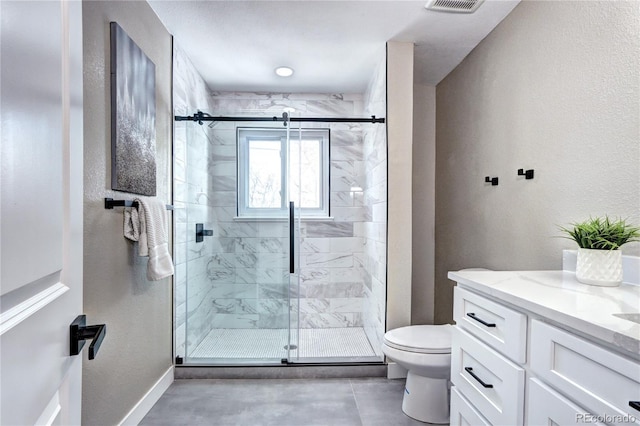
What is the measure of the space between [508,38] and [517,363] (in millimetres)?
1921

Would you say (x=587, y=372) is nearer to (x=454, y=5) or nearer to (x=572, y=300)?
(x=572, y=300)

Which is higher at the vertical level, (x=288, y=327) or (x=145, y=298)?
(x=145, y=298)

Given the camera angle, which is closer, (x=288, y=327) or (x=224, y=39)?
(x=224, y=39)

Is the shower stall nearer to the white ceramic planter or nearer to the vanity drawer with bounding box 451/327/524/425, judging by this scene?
the vanity drawer with bounding box 451/327/524/425

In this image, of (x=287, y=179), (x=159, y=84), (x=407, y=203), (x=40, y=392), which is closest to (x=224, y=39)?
(x=159, y=84)

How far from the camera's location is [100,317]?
146 cm

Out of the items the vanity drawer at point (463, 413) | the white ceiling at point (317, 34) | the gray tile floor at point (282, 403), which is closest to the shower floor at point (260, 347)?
the gray tile floor at point (282, 403)

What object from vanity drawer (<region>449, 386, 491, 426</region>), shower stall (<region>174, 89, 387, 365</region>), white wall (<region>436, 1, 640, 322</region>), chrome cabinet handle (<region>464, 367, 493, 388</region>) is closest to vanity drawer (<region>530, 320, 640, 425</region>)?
chrome cabinet handle (<region>464, 367, 493, 388</region>)

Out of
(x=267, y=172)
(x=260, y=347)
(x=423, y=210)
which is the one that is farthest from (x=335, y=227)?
(x=260, y=347)

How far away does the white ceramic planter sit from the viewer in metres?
1.21

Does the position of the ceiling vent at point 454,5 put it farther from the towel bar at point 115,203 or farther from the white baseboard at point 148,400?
the white baseboard at point 148,400

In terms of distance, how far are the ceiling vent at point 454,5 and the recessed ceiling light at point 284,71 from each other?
1.26 m

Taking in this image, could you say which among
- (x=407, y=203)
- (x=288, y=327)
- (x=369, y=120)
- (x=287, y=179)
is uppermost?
(x=369, y=120)

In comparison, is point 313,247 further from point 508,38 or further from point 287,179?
point 508,38
